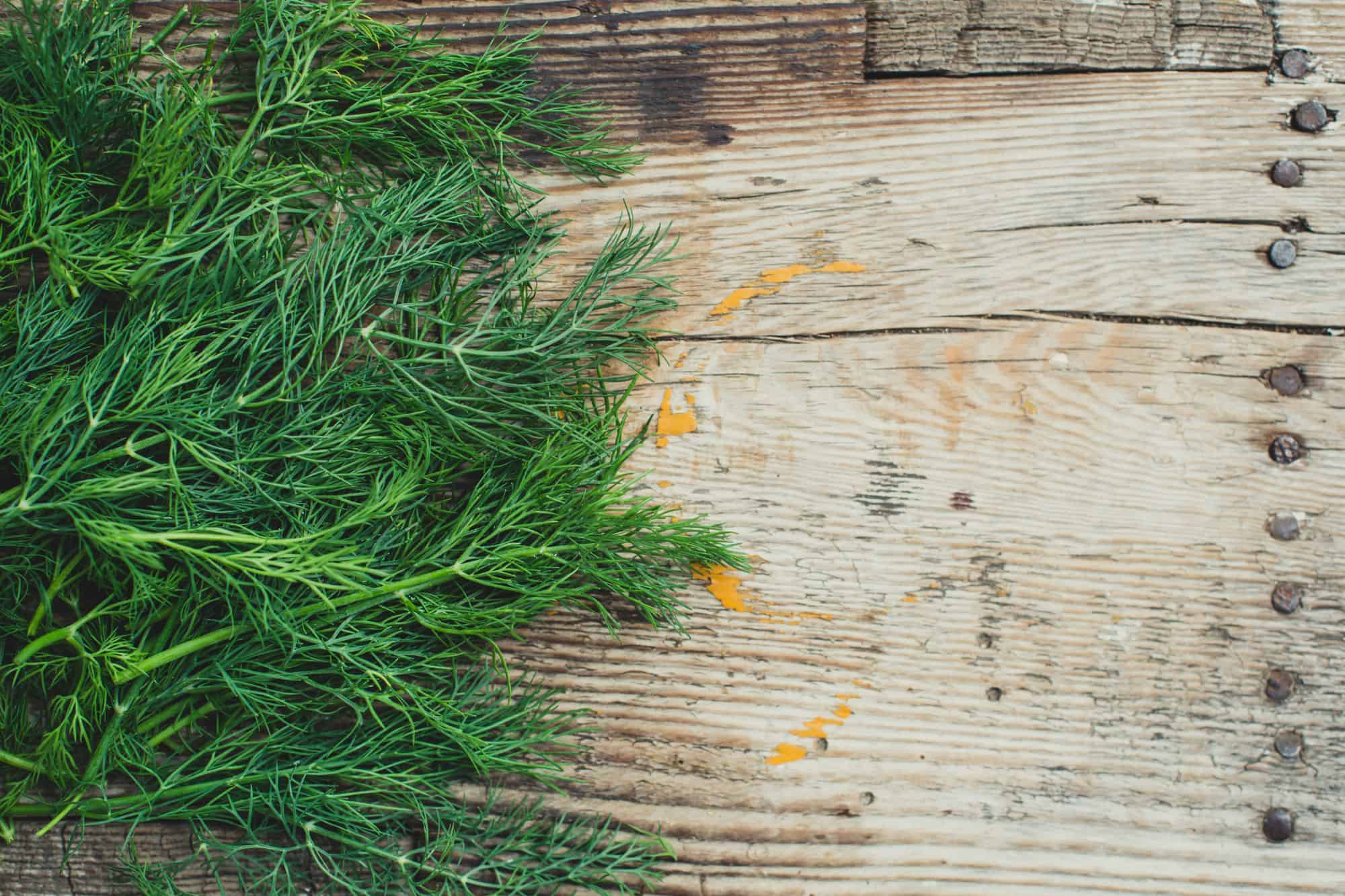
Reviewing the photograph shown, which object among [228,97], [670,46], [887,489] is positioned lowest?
[887,489]

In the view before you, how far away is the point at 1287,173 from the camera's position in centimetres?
112

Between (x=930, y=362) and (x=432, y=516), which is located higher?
(x=930, y=362)


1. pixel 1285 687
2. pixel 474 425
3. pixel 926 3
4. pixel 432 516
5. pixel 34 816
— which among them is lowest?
pixel 34 816

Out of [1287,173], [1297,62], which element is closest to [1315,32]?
[1297,62]

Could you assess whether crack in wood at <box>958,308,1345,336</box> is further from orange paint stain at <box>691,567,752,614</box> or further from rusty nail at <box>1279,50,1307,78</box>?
orange paint stain at <box>691,567,752,614</box>

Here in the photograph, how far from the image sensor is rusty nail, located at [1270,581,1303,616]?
1105 mm

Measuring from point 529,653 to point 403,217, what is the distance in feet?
1.74

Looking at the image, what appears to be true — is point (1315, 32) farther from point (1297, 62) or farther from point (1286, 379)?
point (1286, 379)

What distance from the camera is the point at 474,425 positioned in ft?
3.47

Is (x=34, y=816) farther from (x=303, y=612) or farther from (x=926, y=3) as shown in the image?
(x=926, y=3)

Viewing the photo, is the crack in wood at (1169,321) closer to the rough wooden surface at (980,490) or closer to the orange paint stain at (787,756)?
the rough wooden surface at (980,490)

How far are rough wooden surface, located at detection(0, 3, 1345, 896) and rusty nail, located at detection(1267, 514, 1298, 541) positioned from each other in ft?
0.03

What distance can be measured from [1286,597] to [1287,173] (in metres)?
0.51

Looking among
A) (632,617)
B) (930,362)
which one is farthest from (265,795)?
(930,362)
